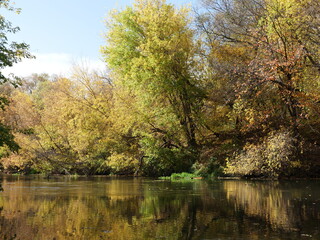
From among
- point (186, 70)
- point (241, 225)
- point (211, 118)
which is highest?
point (186, 70)

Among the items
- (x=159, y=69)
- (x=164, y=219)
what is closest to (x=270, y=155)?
(x=159, y=69)

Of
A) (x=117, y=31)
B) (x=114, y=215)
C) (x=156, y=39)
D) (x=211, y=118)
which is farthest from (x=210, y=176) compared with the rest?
(x=114, y=215)

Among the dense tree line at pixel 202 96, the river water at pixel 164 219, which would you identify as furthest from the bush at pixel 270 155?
the river water at pixel 164 219

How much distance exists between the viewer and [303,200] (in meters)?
12.5

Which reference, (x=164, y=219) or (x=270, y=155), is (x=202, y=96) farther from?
(x=164, y=219)

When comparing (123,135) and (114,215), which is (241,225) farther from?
(123,135)

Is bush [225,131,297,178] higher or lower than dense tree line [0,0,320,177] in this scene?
lower

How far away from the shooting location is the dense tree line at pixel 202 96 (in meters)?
20.2

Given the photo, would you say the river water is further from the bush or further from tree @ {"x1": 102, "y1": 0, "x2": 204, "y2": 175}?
tree @ {"x1": 102, "y1": 0, "x2": 204, "y2": 175}

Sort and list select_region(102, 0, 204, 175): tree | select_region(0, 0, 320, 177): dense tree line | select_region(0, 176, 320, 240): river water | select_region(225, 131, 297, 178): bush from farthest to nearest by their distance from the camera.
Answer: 1. select_region(102, 0, 204, 175): tree
2. select_region(0, 0, 320, 177): dense tree line
3. select_region(225, 131, 297, 178): bush
4. select_region(0, 176, 320, 240): river water

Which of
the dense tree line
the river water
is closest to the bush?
the dense tree line

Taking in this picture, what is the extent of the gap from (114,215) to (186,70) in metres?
20.4

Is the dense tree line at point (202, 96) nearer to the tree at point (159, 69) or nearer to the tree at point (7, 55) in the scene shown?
the tree at point (159, 69)

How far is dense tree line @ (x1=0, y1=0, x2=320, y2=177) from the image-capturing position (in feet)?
66.4
